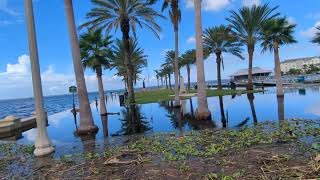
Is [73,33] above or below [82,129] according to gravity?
above

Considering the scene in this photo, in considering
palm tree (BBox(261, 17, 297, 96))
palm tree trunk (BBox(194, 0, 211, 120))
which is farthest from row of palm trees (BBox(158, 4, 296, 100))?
palm tree trunk (BBox(194, 0, 211, 120))

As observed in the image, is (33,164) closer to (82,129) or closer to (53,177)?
(53,177)

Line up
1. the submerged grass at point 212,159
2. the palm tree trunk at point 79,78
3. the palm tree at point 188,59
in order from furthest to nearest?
the palm tree at point 188,59
the palm tree trunk at point 79,78
the submerged grass at point 212,159

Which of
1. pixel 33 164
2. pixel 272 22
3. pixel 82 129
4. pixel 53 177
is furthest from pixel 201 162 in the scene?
pixel 272 22

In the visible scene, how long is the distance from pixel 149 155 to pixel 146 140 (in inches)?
98.1

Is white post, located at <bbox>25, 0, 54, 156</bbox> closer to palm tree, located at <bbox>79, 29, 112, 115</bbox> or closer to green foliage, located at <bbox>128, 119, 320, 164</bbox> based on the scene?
green foliage, located at <bbox>128, 119, 320, 164</bbox>

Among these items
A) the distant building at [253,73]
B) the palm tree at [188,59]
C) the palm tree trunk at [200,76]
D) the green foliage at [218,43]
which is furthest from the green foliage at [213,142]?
the distant building at [253,73]

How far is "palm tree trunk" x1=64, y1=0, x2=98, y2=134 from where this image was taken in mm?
15102

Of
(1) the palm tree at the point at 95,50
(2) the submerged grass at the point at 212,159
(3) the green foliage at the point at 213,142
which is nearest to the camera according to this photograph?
(2) the submerged grass at the point at 212,159

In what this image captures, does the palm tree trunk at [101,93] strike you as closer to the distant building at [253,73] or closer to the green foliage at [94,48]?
the green foliage at [94,48]

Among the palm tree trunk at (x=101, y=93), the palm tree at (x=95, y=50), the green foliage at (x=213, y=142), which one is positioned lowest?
the green foliage at (x=213, y=142)

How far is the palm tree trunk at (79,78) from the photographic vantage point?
15102 mm

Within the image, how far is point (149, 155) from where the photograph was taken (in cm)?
834

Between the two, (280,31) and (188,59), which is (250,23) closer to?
(280,31)
